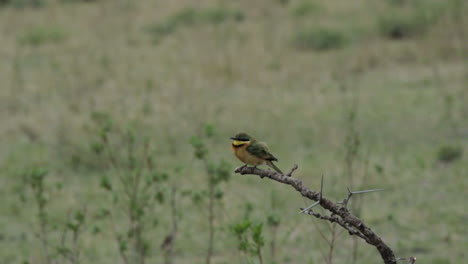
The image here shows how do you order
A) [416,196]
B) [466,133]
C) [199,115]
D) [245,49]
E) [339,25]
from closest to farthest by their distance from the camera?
1. [416,196]
2. [466,133]
3. [199,115]
4. [245,49]
5. [339,25]

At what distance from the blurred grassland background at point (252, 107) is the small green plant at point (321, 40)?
3 centimetres

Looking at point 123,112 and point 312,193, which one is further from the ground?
point 312,193

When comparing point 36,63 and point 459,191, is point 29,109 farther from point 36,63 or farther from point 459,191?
point 459,191

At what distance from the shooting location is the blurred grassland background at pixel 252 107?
827 cm

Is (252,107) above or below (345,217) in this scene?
below

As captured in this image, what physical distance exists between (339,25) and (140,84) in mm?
4399

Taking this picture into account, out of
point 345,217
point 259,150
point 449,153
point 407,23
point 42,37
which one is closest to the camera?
point 345,217

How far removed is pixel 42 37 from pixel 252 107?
582 cm

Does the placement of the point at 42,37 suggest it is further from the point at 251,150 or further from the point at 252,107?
the point at 251,150

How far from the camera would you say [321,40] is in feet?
47.8

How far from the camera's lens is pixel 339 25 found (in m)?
15.4

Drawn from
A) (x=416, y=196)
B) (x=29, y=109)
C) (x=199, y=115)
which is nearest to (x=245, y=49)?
(x=199, y=115)

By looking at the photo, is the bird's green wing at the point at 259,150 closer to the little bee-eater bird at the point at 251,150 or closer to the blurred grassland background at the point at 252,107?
the little bee-eater bird at the point at 251,150

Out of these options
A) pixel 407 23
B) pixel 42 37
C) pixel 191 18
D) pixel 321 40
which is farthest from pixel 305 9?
pixel 42 37
